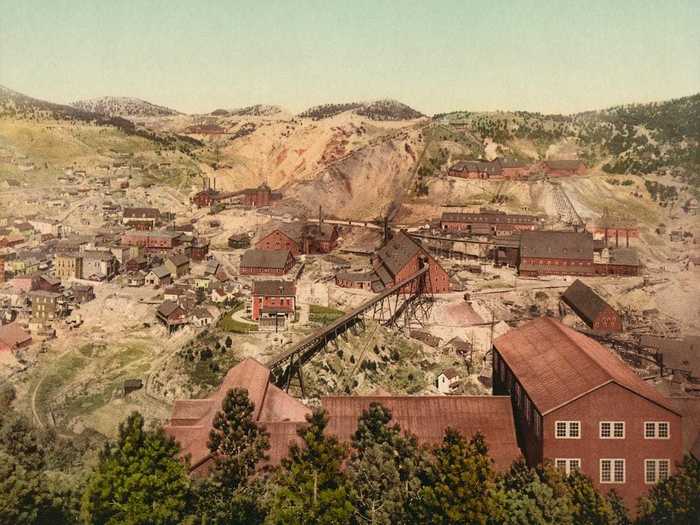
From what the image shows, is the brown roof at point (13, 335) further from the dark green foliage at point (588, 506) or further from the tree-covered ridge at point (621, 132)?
the tree-covered ridge at point (621, 132)

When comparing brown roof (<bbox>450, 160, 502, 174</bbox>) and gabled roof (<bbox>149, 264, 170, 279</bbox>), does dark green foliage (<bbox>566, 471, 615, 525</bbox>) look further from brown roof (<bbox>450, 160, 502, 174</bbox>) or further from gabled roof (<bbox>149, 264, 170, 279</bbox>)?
brown roof (<bbox>450, 160, 502, 174</bbox>)

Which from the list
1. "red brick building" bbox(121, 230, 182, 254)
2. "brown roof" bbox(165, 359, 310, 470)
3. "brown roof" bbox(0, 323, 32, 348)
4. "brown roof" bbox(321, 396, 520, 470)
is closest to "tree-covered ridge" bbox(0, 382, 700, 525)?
"brown roof" bbox(165, 359, 310, 470)

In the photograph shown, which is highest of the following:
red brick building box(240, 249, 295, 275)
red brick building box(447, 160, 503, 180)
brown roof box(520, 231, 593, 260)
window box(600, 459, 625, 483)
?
red brick building box(447, 160, 503, 180)

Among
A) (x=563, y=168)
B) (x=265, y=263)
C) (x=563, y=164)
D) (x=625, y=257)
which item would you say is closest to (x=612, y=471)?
(x=625, y=257)

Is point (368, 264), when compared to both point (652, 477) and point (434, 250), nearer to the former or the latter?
point (434, 250)

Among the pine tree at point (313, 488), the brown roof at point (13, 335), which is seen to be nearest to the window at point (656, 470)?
the pine tree at point (313, 488)

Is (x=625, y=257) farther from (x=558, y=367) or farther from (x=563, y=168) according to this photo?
(x=558, y=367)
